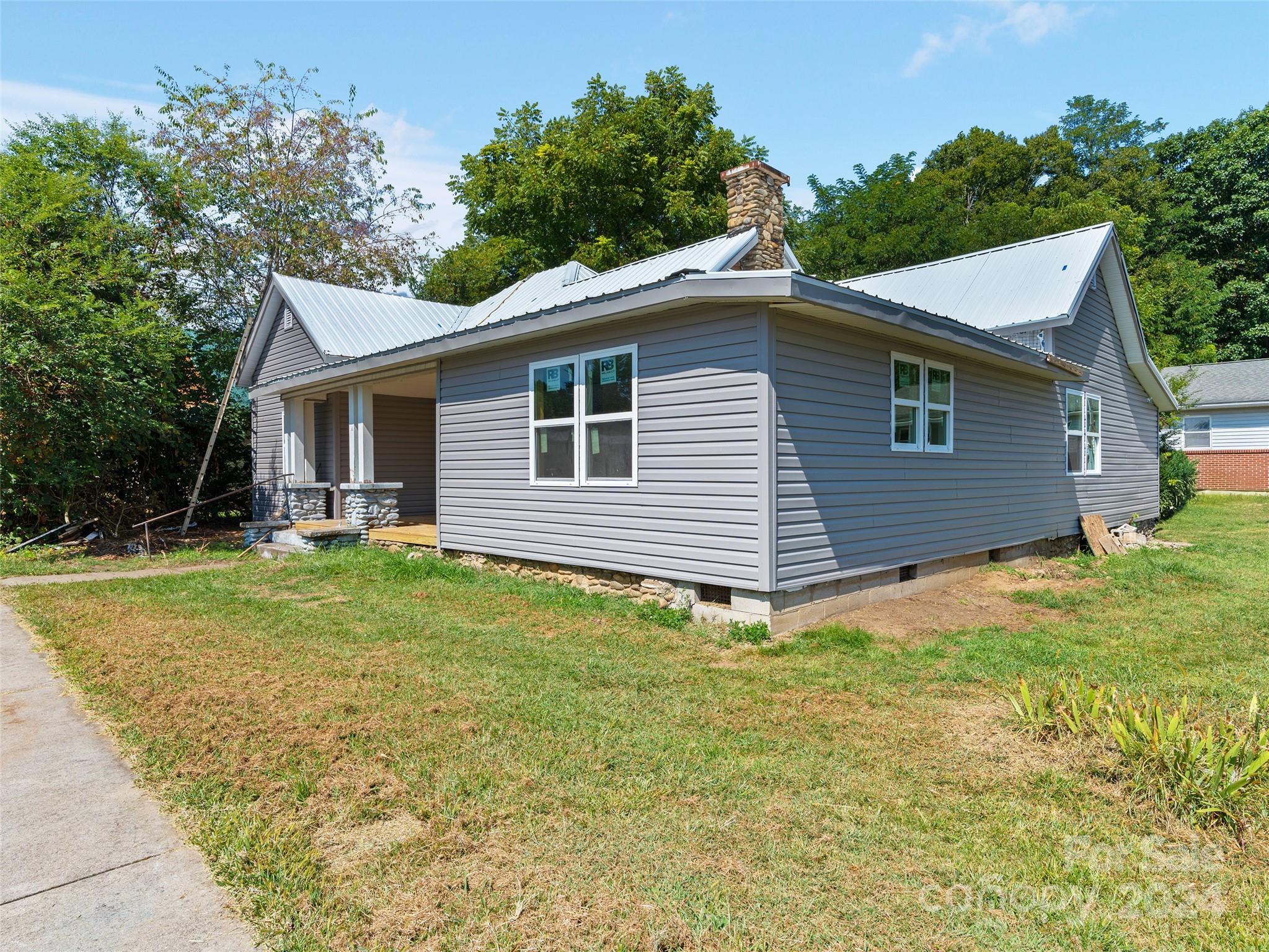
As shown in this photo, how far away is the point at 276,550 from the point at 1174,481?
20458mm

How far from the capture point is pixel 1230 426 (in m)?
26.4

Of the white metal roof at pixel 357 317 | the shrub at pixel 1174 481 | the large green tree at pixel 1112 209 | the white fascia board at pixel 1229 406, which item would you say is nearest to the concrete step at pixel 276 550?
the white metal roof at pixel 357 317

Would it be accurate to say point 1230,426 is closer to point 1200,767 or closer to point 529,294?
point 529,294

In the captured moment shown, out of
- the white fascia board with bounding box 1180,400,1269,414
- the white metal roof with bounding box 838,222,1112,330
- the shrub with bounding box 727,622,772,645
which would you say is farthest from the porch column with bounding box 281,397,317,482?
the white fascia board with bounding box 1180,400,1269,414

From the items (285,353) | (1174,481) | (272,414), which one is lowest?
(1174,481)

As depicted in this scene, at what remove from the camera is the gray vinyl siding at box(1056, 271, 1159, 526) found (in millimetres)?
12367

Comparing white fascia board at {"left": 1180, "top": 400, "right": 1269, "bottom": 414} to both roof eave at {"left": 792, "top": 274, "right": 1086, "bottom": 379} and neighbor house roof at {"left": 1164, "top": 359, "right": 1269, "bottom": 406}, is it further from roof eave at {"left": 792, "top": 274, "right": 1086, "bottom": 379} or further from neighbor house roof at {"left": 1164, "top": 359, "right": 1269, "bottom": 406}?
roof eave at {"left": 792, "top": 274, "right": 1086, "bottom": 379}

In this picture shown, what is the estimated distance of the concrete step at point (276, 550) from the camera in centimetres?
1162

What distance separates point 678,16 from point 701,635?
355 inches

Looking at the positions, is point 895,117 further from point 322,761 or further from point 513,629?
point 322,761

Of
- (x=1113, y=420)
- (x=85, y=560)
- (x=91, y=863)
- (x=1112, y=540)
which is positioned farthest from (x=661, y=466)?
(x=1113, y=420)

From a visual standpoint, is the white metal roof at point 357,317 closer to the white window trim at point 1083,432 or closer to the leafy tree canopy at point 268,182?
the leafy tree canopy at point 268,182

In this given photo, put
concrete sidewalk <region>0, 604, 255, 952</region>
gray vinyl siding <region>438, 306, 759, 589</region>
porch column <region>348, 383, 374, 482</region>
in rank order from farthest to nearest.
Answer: porch column <region>348, 383, 374, 482</region> → gray vinyl siding <region>438, 306, 759, 589</region> → concrete sidewalk <region>0, 604, 255, 952</region>

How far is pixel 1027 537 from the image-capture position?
1065cm
